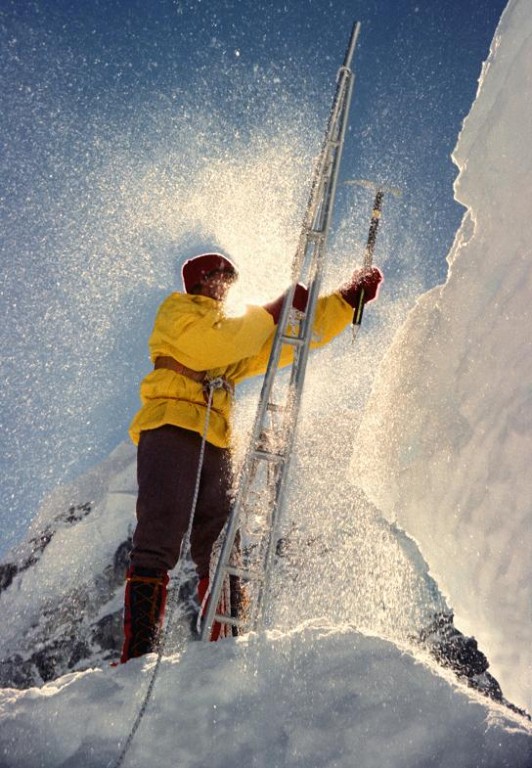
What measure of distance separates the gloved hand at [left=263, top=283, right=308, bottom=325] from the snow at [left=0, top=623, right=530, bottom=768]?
2015 mm

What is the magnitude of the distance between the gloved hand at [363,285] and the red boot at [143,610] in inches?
81.6

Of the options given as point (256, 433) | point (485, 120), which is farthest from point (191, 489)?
point (485, 120)

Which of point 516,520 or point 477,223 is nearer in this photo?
point 516,520

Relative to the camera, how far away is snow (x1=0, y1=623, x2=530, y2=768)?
1.86 metres

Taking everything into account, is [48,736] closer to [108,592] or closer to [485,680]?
[485,680]

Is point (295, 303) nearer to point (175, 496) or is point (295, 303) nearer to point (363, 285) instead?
point (363, 285)

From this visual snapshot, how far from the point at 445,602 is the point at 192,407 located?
1.89 metres

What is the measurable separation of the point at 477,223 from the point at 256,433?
5.89 feet

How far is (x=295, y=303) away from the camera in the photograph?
3902 millimetres

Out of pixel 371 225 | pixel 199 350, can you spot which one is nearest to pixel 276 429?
pixel 199 350

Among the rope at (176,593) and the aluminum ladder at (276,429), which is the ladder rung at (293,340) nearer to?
the aluminum ladder at (276,429)

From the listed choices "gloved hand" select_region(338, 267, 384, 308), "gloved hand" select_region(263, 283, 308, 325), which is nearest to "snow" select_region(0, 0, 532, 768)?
"gloved hand" select_region(338, 267, 384, 308)

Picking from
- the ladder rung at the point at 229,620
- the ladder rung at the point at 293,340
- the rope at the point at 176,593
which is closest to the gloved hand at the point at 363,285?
the ladder rung at the point at 293,340

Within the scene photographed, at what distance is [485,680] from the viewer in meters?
31.1
